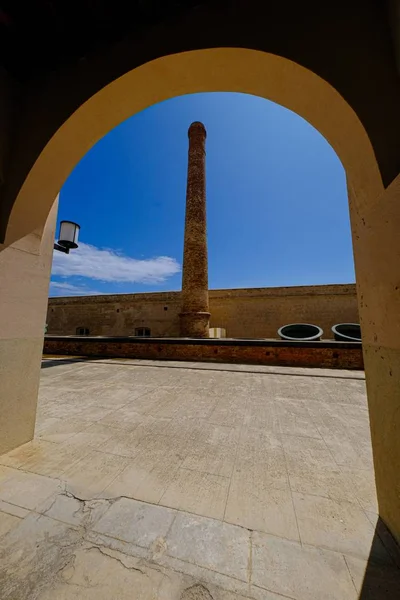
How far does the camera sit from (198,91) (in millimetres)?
2092

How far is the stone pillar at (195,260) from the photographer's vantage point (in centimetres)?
1085

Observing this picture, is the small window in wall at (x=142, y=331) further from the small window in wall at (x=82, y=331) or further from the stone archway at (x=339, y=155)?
the stone archway at (x=339, y=155)

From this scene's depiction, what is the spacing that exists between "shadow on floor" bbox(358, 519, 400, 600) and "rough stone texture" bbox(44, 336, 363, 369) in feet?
20.9

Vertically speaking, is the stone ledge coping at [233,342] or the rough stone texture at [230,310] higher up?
the rough stone texture at [230,310]

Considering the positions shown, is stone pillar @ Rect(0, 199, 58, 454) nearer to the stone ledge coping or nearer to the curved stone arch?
the curved stone arch

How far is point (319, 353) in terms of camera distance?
284 inches

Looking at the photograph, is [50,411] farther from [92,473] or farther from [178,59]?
[178,59]

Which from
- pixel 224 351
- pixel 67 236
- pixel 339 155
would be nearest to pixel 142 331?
pixel 224 351

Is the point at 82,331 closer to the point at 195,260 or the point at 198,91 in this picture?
the point at 195,260

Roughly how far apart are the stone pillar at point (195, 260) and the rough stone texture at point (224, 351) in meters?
2.23

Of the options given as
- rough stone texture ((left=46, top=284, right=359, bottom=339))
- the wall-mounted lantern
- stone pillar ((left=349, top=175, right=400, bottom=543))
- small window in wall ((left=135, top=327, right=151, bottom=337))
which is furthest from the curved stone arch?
small window in wall ((left=135, top=327, right=151, bottom=337))

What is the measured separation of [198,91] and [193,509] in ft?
10.7

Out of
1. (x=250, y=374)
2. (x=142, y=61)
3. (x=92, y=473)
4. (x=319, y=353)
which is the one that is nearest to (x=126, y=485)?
(x=92, y=473)

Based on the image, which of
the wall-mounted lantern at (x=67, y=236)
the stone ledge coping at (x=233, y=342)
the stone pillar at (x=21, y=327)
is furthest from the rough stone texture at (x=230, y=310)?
the stone pillar at (x=21, y=327)
